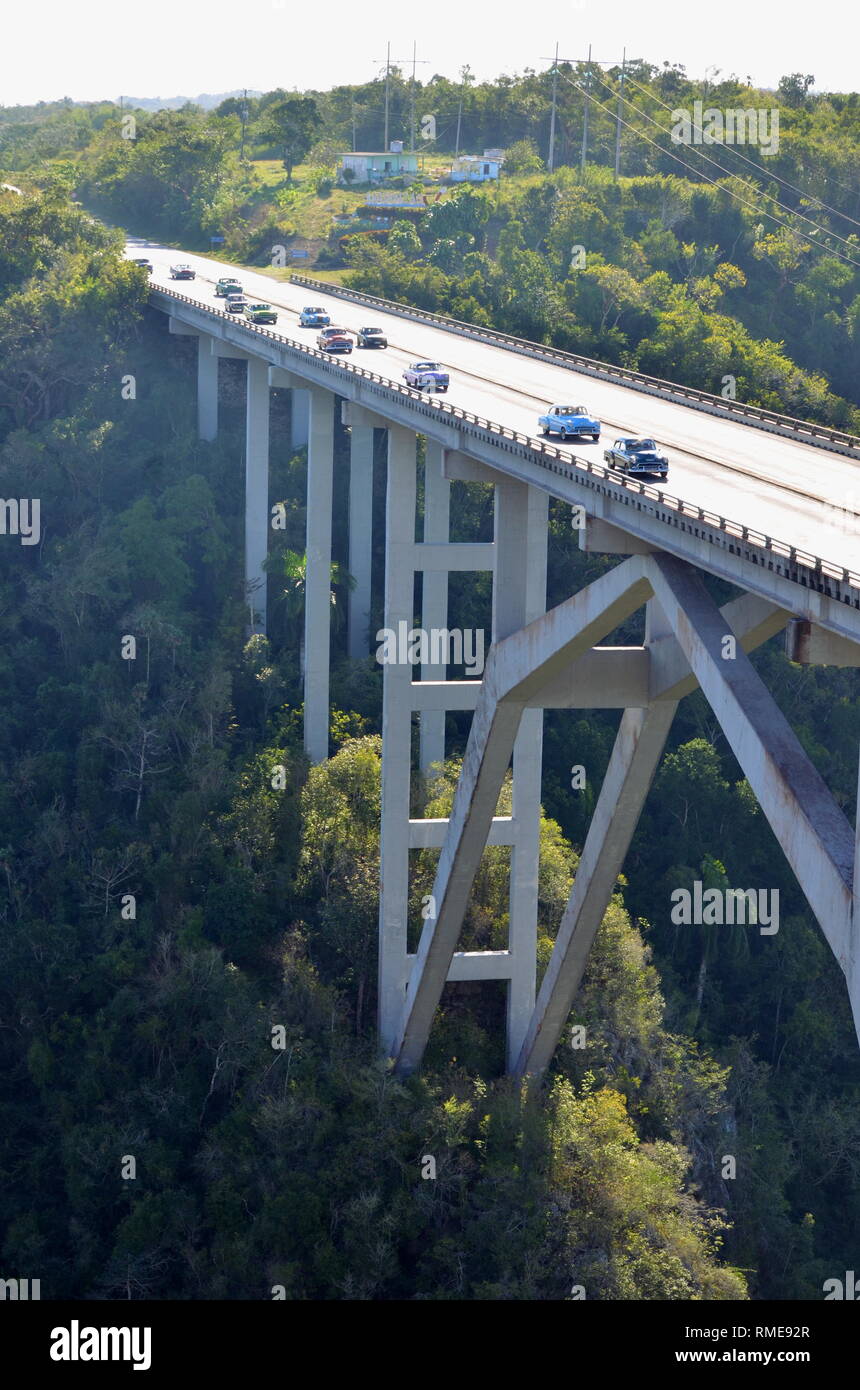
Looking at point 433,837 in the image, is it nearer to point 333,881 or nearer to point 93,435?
point 333,881

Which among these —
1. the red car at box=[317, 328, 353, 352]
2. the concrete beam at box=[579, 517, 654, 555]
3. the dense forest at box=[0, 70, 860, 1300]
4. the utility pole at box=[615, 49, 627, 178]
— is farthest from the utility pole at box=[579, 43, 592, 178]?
the concrete beam at box=[579, 517, 654, 555]

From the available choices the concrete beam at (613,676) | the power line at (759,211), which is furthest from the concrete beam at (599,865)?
the power line at (759,211)

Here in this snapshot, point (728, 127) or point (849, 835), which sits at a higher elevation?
point (728, 127)

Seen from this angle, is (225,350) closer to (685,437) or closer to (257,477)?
(257,477)

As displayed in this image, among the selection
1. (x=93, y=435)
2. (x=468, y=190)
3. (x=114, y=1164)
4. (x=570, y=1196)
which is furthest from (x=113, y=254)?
(x=570, y=1196)

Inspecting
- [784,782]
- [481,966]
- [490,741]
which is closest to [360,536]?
[481,966]

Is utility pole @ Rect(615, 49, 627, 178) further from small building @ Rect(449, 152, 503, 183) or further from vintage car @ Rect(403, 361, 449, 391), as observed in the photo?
vintage car @ Rect(403, 361, 449, 391)
